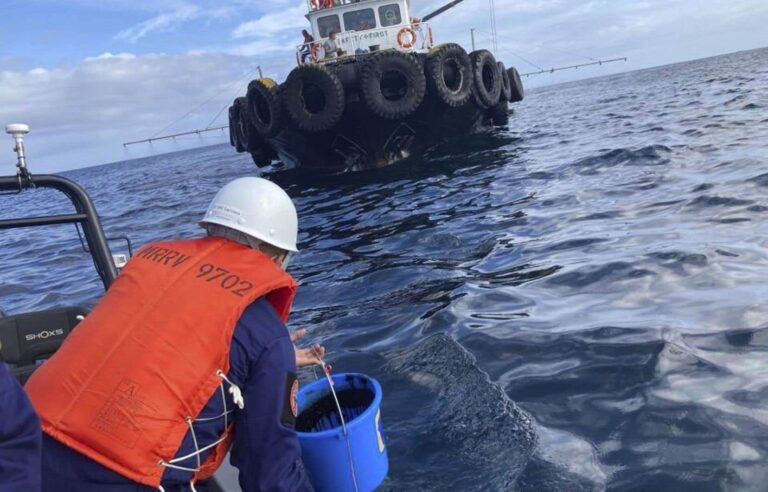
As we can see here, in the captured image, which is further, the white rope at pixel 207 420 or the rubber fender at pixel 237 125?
the rubber fender at pixel 237 125

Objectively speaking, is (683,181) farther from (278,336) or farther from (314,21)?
(314,21)

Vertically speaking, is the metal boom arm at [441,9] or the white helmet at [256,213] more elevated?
the metal boom arm at [441,9]

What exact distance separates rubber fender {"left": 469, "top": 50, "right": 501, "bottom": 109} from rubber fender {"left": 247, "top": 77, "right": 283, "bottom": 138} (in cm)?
517

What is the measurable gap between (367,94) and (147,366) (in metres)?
11.9

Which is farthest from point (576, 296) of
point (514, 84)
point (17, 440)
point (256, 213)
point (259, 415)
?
point (514, 84)

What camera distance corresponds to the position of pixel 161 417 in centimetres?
176

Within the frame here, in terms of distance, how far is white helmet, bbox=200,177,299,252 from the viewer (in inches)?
83.9

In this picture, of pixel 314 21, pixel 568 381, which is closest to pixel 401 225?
pixel 568 381

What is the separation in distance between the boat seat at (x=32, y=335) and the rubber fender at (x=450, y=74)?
470 inches

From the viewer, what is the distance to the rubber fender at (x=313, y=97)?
12906 mm

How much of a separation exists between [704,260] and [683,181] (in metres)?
3.26

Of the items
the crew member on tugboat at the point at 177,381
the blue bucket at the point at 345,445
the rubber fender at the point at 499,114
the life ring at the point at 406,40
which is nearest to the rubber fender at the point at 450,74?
the life ring at the point at 406,40

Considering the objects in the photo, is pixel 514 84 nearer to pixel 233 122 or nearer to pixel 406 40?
pixel 406 40

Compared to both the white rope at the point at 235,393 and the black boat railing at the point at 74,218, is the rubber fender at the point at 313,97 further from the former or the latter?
the white rope at the point at 235,393
